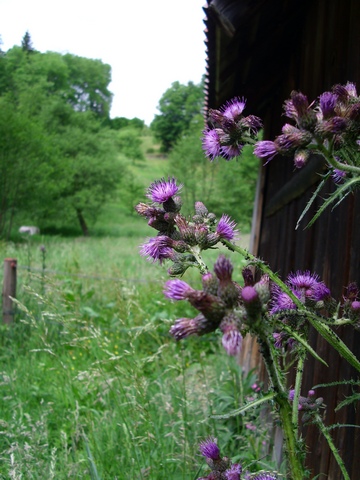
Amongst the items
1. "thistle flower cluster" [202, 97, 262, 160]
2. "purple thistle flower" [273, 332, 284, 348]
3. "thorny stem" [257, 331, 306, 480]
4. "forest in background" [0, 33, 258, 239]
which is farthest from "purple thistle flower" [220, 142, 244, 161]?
"forest in background" [0, 33, 258, 239]

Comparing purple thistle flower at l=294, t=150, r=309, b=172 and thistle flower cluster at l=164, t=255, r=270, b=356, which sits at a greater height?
purple thistle flower at l=294, t=150, r=309, b=172

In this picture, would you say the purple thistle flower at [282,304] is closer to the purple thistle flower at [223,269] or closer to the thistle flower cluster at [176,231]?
the thistle flower cluster at [176,231]

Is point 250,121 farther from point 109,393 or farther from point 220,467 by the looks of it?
point 109,393

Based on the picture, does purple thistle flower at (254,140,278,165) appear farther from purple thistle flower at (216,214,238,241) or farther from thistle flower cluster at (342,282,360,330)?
thistle flower cluster at (342,282,360,330)

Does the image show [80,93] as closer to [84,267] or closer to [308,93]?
[84,267]

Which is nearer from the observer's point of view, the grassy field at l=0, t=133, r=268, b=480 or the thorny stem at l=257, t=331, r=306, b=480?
the thorny stem at l=257, t=331, r=306, b=480

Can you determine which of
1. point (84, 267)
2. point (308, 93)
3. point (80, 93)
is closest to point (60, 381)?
point (308, 93)

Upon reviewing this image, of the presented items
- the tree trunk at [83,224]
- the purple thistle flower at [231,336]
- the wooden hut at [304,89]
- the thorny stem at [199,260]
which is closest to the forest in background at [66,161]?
the tree trunk at [83,224]

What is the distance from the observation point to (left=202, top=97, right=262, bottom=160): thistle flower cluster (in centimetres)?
171

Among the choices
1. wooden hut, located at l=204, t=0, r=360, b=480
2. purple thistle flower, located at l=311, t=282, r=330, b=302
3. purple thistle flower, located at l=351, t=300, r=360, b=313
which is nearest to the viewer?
A: purple thistle flower, located at l=351, t=300, r=360, b=313

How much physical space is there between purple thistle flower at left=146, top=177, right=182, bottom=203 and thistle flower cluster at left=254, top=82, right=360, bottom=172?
36 centimetres

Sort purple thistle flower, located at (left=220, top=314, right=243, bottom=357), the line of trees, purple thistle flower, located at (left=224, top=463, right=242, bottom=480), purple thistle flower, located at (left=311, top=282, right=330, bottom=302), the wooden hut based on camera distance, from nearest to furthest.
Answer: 1. purple thistle flower, located at (left=220, top=314, right=243, bottom=357)
2. purple thistle flower, located at (left=224, top=463, right=242, bottom=480)
3. purple thistle flower, located at (left=311, top=282, right=330, bottom=302)
4. the wooden hut
5. the line of trees

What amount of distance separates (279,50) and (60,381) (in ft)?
10.9

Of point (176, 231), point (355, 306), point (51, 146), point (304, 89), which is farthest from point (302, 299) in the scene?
point (51, 146)
